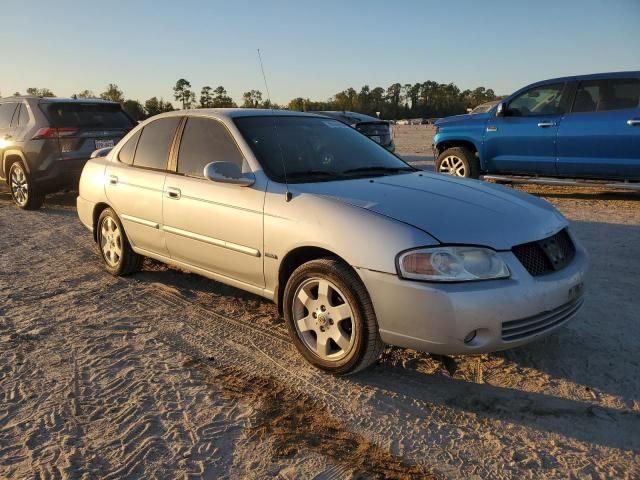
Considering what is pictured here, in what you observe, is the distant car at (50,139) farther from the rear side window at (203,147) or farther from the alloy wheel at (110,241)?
the rear side window at (203,147)

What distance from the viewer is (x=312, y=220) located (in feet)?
10.7

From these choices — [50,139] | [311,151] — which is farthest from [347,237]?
[50,139]

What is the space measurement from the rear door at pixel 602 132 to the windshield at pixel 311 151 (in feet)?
15.5

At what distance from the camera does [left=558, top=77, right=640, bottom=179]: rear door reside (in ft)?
25.0

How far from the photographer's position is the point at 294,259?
350cm

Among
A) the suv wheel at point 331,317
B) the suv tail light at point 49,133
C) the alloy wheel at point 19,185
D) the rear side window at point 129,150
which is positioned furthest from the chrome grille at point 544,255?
the alloy wheel at point 19,185

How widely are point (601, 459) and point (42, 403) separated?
2851mm

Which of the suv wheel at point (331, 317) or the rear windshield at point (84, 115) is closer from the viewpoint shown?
the suv wheel at point (331, 317)

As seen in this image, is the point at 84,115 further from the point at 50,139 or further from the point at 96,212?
the point at 96,212

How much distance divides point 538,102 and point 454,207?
6.32 m

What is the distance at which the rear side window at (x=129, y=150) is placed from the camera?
503cm

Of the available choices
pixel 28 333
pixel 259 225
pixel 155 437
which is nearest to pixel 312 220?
pixel 259 225

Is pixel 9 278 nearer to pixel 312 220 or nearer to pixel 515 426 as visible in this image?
pixel 312 220

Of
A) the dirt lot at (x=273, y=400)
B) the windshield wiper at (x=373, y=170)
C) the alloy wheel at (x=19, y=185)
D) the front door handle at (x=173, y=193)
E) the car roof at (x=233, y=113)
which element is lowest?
the dirt lot at (x=273, y=400)
